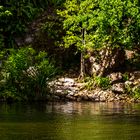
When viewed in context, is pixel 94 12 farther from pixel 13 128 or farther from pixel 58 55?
pixel 13 128

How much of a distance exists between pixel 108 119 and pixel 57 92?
13701mm

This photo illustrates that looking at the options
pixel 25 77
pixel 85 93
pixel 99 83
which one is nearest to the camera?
pixel 25 77

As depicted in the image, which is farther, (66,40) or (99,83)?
(66,40)

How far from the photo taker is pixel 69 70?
4453 cm

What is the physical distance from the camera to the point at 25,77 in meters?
33.8

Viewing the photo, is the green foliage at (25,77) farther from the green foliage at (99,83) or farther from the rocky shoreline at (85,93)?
the green foliage at (99,83)

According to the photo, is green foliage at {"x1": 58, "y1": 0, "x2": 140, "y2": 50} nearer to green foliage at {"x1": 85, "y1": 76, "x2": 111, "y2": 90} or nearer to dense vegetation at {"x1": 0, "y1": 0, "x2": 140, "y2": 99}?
dense vegetation at {"x1": 0, "y1": 0, "x2": 140, "y2": 99}

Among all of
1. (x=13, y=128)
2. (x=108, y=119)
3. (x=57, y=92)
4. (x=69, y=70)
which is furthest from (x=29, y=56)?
(x=13, y=128)

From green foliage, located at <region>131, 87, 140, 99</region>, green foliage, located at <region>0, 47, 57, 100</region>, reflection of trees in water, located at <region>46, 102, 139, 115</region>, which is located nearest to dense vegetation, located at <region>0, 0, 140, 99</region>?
green foliage, located at <region>0, 47, 57, 100</region>

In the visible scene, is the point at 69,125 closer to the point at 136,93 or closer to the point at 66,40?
the point at 136,93

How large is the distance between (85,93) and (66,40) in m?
5.80

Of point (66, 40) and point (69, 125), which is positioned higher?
point (66, 40)

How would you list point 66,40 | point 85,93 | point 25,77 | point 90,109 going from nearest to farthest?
point 90,109, point 25,77, point 85,93, point 66,40

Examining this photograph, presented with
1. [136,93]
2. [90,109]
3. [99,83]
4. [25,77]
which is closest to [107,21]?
[99,83]
